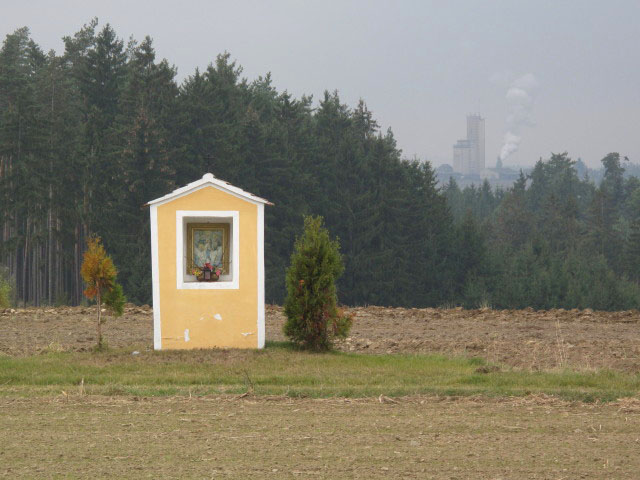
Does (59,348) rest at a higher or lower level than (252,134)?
lower

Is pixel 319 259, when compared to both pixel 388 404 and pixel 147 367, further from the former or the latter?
pixel 388 404

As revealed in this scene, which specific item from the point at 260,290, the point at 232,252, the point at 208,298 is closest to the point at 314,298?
the point at 260,290

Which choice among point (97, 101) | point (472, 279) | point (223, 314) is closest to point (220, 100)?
point (97, 101)

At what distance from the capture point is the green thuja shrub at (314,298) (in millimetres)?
16031

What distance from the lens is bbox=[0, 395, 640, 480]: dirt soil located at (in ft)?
27.6

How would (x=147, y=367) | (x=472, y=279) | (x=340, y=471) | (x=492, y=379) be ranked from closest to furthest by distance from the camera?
(x=340, y=471) → (x=492, y=379) → (x=147, y=367) → (x=472, y=279)

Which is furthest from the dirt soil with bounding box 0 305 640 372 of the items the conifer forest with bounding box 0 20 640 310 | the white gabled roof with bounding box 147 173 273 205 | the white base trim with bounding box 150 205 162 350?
the conifer forest with bounding box 0 20 640 310

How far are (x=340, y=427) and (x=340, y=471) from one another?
6.46 ft

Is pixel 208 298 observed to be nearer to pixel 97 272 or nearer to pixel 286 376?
pixel 97 272

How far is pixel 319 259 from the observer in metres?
16.3

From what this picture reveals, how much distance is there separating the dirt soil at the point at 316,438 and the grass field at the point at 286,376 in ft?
1.75

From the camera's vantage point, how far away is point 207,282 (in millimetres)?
16344

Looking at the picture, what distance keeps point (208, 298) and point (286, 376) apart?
3.06m

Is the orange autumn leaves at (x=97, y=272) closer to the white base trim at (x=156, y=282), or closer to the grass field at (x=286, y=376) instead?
the white base trim at (x=156, y=282)
